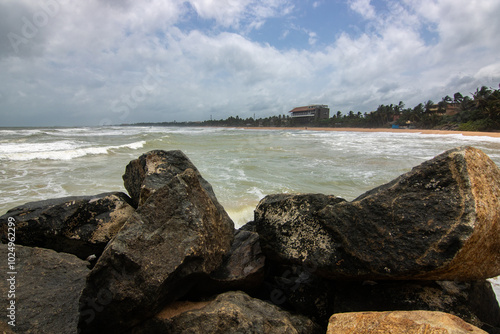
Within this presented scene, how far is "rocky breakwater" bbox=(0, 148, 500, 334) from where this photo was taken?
1933 millimetres

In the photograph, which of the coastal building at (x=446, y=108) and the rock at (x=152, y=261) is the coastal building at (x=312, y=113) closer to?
the coastal building at (x=446, y=108)

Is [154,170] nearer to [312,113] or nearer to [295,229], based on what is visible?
[295,229]

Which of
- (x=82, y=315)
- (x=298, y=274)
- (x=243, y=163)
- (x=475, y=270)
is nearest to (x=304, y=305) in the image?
(x=298, y=274)

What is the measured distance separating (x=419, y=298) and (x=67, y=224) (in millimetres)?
3739

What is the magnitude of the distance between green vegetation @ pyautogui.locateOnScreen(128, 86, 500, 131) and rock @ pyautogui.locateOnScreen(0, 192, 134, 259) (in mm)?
56080

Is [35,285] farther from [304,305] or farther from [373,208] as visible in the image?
[373,208]

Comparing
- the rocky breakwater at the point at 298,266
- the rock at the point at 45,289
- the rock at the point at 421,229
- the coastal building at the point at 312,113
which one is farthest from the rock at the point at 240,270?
the coastal building at the point at 312,113

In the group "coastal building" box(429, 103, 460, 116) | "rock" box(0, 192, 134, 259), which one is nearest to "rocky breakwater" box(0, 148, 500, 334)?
"rock" box(0, 192, 134, 259)

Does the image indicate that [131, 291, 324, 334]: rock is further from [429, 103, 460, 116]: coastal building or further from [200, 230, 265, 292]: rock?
[429, 103, 460, 116]: coastal building

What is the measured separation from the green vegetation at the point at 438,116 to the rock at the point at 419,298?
2137 inches

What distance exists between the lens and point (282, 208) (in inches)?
109

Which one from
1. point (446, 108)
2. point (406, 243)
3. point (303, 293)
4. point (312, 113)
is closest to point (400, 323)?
point (406, 243)

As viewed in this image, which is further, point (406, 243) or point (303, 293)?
point (303, 293)

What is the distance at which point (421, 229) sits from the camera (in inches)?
77.4
